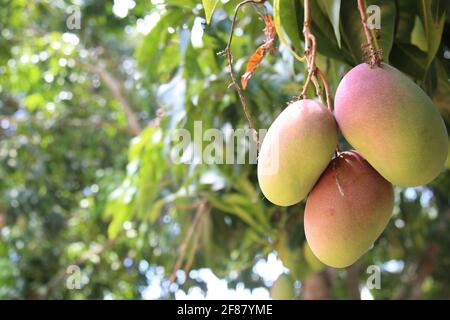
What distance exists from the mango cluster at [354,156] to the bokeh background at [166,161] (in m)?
0.17

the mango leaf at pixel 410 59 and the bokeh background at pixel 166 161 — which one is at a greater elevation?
the mango leaf at pixel 410 59

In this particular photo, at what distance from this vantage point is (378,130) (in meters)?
0.63

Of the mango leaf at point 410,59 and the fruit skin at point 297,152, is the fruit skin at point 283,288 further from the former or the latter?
the fruit skin at point 297,152

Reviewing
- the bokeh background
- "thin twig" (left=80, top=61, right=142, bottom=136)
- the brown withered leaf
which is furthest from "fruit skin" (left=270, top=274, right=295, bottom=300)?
"thin twig" (left=80, top=61, right=142, bottom=136)

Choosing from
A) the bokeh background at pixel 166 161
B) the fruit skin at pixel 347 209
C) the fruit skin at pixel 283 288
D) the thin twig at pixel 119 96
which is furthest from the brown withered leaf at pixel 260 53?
the thin twig at pixel 119 96

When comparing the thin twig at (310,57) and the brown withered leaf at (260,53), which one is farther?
the brown withered leaf at (260,53)

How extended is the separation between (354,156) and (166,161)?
1085mm

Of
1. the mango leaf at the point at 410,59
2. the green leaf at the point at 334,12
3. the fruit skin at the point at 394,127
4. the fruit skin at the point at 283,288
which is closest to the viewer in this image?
the fruit skin at the point at 394,127

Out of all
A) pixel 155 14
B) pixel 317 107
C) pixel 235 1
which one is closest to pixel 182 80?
pixel 155 14

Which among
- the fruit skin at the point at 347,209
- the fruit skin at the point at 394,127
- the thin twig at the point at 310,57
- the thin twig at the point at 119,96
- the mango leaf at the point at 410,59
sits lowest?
the thin twig at the point at 119,96

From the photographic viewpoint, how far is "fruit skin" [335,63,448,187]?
627mm

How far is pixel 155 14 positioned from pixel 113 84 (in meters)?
1.50

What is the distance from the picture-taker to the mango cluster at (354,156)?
0.63 m

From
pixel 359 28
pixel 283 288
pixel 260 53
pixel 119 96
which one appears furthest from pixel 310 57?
pixel 119 96
